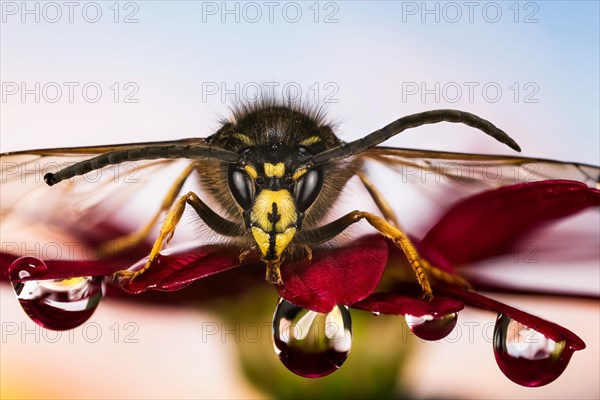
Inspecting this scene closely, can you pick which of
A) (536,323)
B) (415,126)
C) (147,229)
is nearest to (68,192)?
(147,229)

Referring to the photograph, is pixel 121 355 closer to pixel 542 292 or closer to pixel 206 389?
pixel 206 389

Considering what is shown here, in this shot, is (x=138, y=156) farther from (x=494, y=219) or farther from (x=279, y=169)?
(x=494, y=219)

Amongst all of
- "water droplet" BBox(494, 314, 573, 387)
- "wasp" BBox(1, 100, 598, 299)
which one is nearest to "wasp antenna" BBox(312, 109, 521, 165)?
"wasp" BBox(1, 100, 598, 299)

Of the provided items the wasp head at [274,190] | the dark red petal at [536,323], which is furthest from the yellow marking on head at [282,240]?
the dark red petal at [536,323]

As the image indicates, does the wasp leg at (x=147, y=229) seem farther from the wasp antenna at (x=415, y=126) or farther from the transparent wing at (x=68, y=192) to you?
the wasp antenna at (x=415, y=126)

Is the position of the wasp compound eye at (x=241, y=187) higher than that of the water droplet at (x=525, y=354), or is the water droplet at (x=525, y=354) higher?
the wasp compound eye at (x=241, y=187)

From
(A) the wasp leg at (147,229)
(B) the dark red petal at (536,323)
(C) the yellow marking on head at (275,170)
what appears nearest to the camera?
(B) the dark red petal at (536,323)

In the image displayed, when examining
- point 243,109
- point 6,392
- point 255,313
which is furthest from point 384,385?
point 6,392
